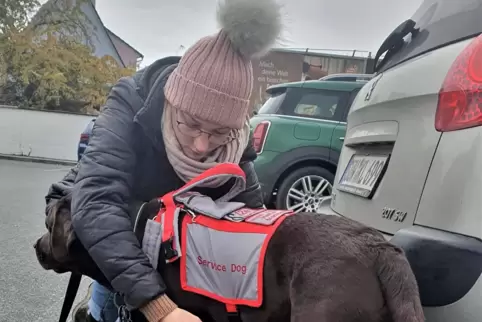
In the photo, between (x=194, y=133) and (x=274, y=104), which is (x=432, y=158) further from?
(x=274, y=104)

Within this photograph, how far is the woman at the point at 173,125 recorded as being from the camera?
144cm

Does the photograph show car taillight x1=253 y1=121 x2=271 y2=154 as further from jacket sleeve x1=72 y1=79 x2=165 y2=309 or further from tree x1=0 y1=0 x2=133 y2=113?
tree x1=0 y1=0 x2=133 y2=113

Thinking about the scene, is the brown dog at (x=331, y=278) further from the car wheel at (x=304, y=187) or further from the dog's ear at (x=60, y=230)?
the car wheel at (x=304, y=187)

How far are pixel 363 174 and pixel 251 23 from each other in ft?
3.79

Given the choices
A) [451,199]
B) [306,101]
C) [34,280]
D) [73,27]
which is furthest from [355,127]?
[73,27]

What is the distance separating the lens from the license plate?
221 cm

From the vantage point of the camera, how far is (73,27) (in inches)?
837

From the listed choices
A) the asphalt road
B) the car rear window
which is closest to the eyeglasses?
the car rear window

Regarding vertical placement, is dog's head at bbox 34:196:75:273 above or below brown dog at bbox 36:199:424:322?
below

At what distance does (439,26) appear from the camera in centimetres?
222

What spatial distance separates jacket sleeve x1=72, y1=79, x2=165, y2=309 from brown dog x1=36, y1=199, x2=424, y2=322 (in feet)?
0.68

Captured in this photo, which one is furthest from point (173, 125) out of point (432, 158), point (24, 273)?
point (24, 273)

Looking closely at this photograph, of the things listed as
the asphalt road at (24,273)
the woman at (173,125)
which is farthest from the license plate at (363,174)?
the asphalt road at (24,273)

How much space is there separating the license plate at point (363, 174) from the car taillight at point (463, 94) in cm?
41
